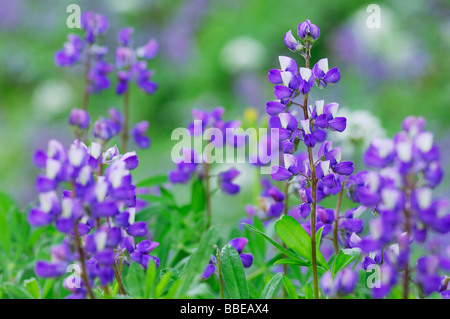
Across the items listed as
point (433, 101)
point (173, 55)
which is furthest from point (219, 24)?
point (433, 101)

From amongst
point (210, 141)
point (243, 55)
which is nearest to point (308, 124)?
point (210, 141)

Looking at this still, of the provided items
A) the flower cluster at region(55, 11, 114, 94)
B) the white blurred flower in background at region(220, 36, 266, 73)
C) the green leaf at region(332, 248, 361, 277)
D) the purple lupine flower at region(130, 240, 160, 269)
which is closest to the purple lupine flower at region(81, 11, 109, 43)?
the flower cluster at region(55, 11, 114, 94)

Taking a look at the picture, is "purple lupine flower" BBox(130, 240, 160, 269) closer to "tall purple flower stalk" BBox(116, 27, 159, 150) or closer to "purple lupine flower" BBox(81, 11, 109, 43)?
"tall purple flower stalk" BBox(116, 27, 159, 150)

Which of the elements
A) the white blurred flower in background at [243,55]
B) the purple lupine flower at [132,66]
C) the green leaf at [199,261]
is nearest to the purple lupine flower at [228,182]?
the purple lupine flower at [132,66]

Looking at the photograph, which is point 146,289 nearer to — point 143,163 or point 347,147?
point 347,147

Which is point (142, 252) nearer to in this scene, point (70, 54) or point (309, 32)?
point (309, 32)
